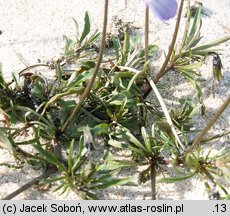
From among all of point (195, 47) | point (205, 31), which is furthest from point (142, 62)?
point (205, 31)

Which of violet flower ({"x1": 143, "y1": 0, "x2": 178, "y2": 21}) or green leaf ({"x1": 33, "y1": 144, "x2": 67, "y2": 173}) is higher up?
violet flower ({"x1": 143, "y1": 0, "x2": 178, "y2": 21})

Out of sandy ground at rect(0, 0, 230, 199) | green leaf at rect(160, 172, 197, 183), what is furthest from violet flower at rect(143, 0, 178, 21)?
sandy ground at rect(0, 0, 230, 199)

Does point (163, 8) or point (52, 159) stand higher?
point (163, 8)

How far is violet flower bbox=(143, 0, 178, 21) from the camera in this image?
5.69 ft

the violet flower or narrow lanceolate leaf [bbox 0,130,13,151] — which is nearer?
the violet flower

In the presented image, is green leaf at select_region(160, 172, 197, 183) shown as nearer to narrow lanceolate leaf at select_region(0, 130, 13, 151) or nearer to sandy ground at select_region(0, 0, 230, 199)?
sandy ground at select_region(0, 0, 230, 199)

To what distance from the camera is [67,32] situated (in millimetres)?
3107

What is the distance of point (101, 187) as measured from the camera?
218 centimetres

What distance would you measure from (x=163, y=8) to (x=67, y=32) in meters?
1.43

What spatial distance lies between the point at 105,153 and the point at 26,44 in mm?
940

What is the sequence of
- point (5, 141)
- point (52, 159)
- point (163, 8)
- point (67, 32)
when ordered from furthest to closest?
point (67, 32) → point (52, 159) → point (5, 141) → point (163, 8)

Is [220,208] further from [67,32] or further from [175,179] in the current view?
[67,32]

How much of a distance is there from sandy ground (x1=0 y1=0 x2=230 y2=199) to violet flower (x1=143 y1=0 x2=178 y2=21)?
2.95ft

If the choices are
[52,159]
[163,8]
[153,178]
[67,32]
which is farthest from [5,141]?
[67,32]
